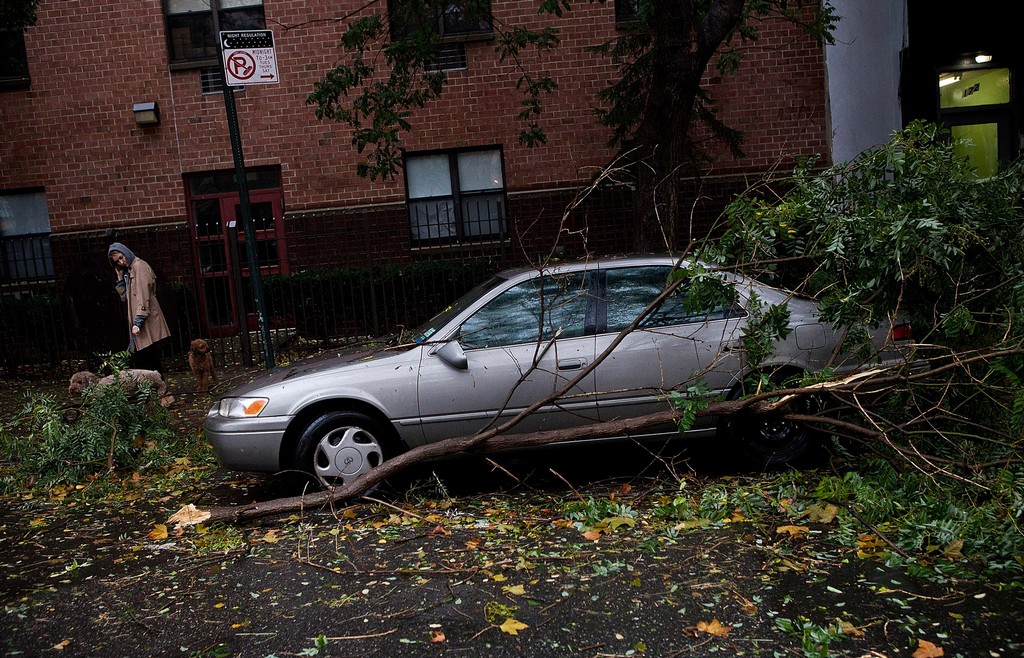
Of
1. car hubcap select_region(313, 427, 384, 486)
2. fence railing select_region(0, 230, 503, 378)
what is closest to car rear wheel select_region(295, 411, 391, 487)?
car hubcap select_region(313, 427, 384, 486)

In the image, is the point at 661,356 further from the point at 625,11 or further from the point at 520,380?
the point at 625,11

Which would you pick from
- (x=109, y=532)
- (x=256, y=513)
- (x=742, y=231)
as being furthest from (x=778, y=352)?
(x=109, y=532)

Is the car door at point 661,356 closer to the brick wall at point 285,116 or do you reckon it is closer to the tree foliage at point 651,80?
the tree foliage at point 651,80

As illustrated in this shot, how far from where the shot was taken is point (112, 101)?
15.1 m

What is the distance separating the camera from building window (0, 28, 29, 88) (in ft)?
49.6

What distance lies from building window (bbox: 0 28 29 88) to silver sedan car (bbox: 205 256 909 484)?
38.3 ft

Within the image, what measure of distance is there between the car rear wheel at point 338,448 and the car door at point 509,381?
0.40 metres

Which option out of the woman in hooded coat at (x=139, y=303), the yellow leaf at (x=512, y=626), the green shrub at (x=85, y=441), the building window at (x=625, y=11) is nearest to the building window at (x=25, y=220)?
the woman in hooded coat at (x=139, y=303)

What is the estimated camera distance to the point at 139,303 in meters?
10.7

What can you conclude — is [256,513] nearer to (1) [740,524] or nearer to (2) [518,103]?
(1) [740,524]

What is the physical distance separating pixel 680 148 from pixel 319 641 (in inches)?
290

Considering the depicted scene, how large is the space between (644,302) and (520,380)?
113 centimetres

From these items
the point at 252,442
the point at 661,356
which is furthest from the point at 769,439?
the point at 252,442

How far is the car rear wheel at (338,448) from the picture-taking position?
6.17 meters
